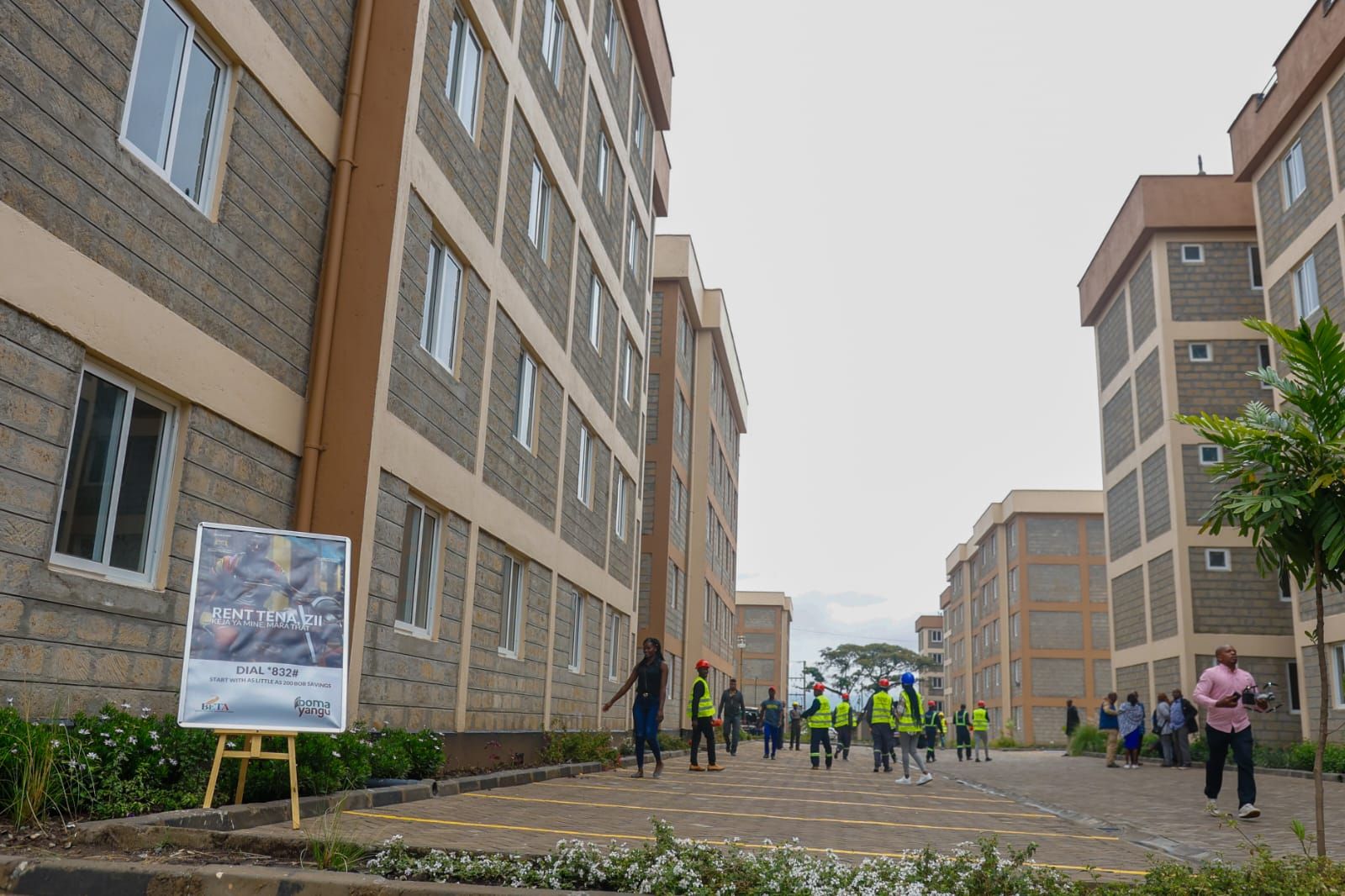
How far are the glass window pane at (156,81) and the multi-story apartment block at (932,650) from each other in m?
103

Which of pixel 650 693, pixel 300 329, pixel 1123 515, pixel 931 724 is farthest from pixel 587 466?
pixel 1123 515

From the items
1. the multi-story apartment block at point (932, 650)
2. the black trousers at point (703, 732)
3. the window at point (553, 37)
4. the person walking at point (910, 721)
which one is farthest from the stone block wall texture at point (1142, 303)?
the multi-story apartment block at point (932, 650)

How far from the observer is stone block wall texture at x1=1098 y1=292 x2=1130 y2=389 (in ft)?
122

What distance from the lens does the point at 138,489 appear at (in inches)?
327

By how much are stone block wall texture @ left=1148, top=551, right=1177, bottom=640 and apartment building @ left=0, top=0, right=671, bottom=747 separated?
2007cm

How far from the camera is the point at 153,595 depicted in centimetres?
834

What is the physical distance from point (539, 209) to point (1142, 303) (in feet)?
77.9

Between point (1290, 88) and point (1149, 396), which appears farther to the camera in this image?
point (1149, 396)

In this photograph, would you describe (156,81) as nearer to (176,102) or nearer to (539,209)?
(176,102)

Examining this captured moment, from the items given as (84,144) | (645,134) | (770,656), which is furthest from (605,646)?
(770,656)

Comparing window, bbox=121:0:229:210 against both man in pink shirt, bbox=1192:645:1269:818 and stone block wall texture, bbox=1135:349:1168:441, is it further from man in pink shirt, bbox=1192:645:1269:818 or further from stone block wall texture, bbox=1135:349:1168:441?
stone block wall texture, bbox=1135:349:1168:441

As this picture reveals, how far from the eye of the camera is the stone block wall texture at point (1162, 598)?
32281 mm

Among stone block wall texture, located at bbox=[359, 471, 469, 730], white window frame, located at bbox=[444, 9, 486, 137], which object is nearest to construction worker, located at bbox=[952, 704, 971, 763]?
stone block wall texture, located at bbox=[359, 471, 469, 730]

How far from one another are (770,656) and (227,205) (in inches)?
3413
